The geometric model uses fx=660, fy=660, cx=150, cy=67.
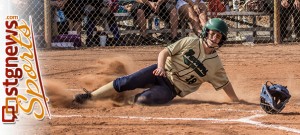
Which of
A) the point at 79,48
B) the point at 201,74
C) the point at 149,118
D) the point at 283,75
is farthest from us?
the point at 79,48

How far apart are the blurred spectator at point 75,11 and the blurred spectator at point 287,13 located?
4.46 m

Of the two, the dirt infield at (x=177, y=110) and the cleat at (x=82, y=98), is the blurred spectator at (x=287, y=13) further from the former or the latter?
the cleat at (x=82, y=98)

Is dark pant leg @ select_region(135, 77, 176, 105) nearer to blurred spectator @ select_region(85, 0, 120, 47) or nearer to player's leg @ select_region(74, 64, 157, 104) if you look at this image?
player's leg @ select_region(74, 64, 157, 104)

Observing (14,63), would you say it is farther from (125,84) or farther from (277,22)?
(277,22)

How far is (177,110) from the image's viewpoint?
6.89 m

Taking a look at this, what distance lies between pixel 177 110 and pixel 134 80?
632 millimetres

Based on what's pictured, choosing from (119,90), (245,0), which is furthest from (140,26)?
(119,90)

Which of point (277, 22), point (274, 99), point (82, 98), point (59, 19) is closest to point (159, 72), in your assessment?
point (82, 98)

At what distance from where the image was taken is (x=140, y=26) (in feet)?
46.6

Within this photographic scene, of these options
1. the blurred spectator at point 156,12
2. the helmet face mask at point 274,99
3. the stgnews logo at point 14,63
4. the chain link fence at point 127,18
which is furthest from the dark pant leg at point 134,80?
the blurred spectator at point 156,12

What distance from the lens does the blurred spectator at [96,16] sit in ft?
45.8

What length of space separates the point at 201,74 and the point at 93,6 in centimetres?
712

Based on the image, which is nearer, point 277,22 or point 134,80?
point 134,80

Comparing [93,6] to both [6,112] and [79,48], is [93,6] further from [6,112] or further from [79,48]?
[6,112]
